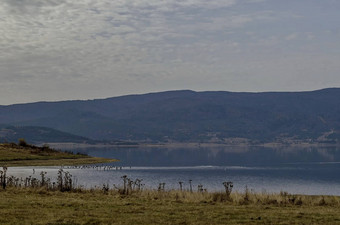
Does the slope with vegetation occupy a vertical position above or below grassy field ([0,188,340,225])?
above

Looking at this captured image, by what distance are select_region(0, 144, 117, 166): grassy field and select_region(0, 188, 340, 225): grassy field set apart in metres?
84.5

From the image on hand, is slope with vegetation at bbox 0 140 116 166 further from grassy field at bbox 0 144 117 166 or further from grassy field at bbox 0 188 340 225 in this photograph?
grassy field at bbox 0 188 340 225

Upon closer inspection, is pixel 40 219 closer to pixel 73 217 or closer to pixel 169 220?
pixel 73 217

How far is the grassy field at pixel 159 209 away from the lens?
1065 inches

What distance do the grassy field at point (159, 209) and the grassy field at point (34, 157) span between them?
84.5 m

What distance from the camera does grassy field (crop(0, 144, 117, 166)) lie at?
410ft

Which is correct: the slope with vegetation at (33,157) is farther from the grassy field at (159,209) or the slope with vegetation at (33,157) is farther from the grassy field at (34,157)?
the grassy field at (159,209)

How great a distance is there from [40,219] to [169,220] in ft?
21.6

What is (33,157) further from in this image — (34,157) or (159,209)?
(159,209)

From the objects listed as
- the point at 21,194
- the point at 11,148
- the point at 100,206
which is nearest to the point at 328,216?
the point at 100,206

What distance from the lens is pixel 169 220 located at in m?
27.2

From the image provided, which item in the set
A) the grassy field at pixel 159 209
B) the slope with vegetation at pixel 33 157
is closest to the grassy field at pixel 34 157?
the slope with vegetation at pixel 33 157

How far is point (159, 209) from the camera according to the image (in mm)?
31453

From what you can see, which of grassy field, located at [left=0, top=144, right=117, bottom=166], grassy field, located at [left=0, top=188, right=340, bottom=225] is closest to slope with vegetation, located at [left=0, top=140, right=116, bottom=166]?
grassy field, located at [left=0, top=144, right=117, bottom=166]
